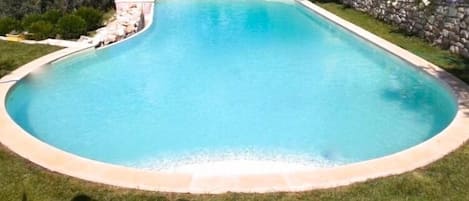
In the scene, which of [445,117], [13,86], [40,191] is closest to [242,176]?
[40,191]

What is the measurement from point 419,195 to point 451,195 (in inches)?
15.0

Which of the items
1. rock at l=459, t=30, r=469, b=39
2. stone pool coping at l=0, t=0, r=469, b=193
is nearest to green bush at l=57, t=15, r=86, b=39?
stone pool coping at l=0, t=0, r=469, b=193

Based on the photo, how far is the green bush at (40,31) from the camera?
44.5ft

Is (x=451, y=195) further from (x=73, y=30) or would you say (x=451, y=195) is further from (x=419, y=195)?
(x=73, y=30)

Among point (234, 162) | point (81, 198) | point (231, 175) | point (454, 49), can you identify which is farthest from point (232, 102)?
point (454, 49)

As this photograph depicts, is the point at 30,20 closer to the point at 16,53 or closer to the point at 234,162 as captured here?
the point at 16,53

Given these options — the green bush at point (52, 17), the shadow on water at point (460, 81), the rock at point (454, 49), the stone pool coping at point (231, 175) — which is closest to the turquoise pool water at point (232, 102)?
the shadow on water at point (460, 81)

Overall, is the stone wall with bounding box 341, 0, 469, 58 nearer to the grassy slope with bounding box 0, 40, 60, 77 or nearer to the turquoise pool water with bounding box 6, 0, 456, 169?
the turquoise pool water with bounding box 6, 0, 456, 169

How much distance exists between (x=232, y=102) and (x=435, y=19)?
249 inches

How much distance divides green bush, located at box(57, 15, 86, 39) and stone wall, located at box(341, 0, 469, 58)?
9.68m

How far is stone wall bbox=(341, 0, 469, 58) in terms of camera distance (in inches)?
446

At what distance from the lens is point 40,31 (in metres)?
13.7

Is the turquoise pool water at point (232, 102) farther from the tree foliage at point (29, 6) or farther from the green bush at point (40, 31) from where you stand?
the tree foliage at point (29, 6)

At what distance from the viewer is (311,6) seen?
742 inches
